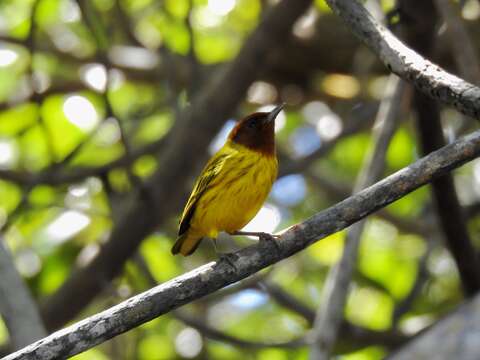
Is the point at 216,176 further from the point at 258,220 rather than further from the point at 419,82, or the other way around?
the point at 419,82

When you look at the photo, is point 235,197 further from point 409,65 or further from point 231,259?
point 409,65

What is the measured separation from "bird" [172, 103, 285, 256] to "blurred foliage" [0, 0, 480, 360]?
123 cm

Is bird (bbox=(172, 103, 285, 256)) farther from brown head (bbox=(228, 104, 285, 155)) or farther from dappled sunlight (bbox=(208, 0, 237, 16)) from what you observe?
dappled sunlight (bbox=(208, 0, 237, 16))

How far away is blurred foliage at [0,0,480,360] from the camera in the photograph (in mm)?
6457

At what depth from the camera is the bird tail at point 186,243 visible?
493 centimetres

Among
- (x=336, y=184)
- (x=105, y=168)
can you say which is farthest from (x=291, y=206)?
(x=105, y=168)

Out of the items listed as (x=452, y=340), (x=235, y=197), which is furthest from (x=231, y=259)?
(x=235, y=197)

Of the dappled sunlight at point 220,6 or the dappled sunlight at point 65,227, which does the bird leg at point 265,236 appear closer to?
the dappled sunlight at point 65,227

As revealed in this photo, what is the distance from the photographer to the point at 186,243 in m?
5.00

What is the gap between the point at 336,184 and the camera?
6574 millimetres

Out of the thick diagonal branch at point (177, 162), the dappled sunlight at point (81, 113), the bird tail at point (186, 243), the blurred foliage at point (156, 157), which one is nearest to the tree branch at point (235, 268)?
the bird tail at point (186, 243)

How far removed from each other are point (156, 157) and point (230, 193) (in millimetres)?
1959

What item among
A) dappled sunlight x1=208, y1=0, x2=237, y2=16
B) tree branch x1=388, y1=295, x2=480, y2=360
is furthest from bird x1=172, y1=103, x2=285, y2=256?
tree branch x1=388, y1=295, x2=480, y2=360

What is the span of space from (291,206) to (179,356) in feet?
4.46
